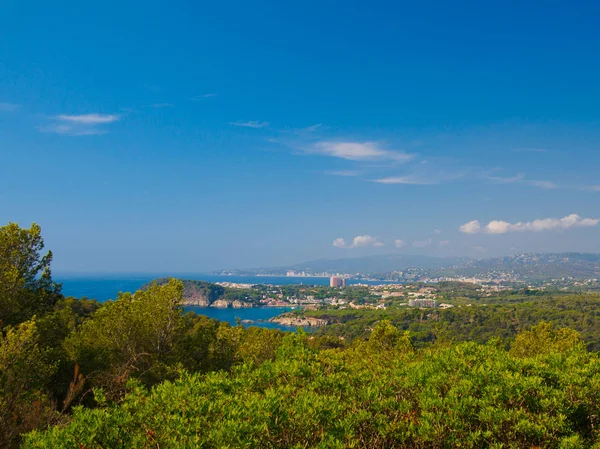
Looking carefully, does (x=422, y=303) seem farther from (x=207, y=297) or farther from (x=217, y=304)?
(x=207, y=297)

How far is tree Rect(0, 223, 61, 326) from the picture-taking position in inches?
411

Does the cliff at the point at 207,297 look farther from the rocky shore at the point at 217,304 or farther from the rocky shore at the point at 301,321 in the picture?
the rocky shore at the point at 301,321

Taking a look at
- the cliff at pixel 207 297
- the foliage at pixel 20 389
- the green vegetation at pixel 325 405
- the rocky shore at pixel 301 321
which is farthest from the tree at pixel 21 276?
the cliff at pixel 207 297

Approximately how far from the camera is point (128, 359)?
1111 cm

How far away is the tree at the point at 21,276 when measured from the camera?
1045cm

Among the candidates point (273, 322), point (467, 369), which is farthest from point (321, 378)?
point (273, 322)

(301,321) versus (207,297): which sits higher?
(207,297)

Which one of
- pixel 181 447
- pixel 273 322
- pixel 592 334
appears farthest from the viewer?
pixel 273 322

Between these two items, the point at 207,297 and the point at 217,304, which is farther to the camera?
the point at 207,297

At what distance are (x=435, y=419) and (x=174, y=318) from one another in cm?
890

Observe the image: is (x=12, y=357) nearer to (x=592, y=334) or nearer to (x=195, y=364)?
(x=195, y=364)

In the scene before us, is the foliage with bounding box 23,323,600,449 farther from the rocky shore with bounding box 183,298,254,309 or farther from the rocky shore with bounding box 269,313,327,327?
the rocky shore with bounding box 183,298,254,309

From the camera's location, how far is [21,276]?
11133 mm

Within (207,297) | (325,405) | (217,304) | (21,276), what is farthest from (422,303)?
(325,405)
